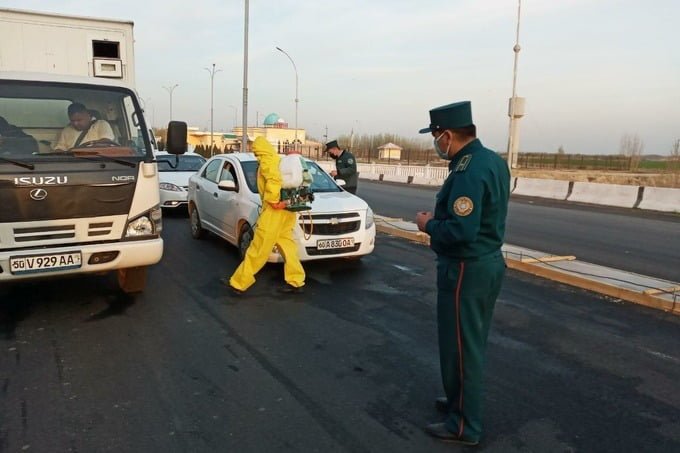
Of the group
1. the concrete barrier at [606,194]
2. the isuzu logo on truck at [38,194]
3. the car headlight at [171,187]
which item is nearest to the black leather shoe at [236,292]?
the isuzu logo on truck at [38,194]

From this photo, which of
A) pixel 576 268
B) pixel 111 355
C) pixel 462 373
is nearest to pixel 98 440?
pixel 111 355

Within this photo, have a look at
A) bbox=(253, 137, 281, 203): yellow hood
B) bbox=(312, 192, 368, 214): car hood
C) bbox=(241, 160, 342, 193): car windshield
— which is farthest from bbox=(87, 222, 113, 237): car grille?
bbox=(241, 160, 342, 193): car windshield

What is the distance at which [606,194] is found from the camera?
19.1m

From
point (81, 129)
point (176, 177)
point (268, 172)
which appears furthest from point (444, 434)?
point (176, 177)

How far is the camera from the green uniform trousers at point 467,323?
3244 mm

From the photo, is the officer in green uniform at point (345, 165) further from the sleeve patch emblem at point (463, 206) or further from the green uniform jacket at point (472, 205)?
the sleeve patch emblem at point (463, 206)

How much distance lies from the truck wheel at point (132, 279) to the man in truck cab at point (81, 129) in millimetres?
1455

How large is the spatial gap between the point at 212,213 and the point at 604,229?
9.08 m

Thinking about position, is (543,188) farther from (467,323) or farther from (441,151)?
(467,323)

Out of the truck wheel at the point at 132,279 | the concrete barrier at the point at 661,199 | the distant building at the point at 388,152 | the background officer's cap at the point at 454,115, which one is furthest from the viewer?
the distant building at the point at 388,152

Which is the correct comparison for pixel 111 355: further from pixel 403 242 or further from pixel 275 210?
pixel 403 242

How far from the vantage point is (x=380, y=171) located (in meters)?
33.5

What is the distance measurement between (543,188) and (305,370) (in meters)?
19.4

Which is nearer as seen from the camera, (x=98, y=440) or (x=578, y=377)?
(x=98, y=440)
